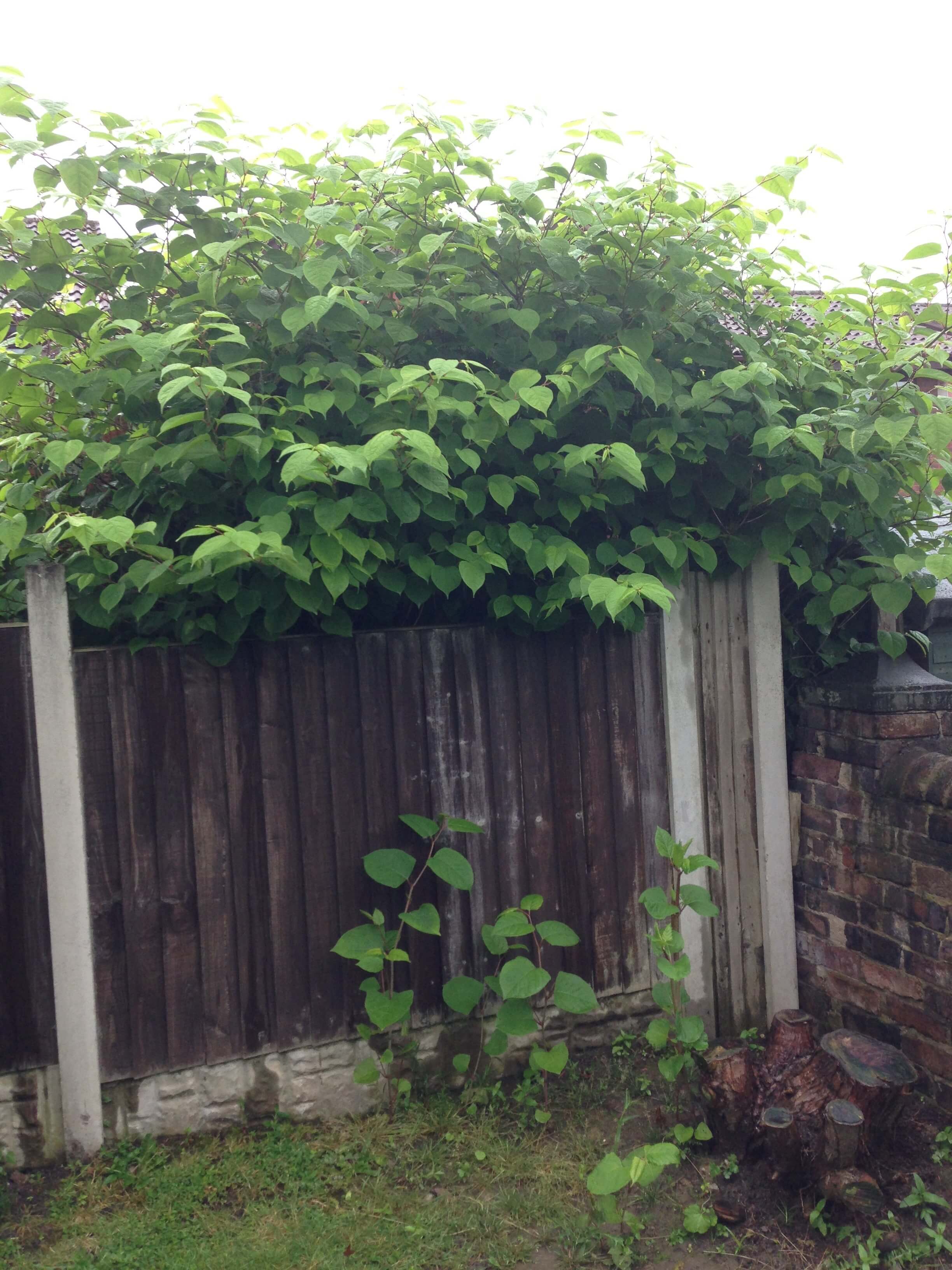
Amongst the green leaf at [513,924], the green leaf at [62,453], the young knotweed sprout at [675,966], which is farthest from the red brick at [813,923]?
the green leaf at [62,453]

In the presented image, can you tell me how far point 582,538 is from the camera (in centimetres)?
341

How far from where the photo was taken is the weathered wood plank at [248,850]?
293 cm

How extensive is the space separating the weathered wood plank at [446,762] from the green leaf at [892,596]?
4.82ft

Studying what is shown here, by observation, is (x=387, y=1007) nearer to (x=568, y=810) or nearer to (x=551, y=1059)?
(x=551, y=1059)

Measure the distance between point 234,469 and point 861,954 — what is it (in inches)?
106

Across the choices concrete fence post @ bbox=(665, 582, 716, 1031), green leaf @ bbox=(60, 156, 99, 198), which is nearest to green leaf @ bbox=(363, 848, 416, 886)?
concrete fence post @ bbox=(665, 582, 716, 1031)

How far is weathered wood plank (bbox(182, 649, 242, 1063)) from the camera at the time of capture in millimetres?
2887

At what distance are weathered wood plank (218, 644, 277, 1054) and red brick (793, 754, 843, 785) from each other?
2020 millimetres

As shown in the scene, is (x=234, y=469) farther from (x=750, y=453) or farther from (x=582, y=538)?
(x=750, y=453)

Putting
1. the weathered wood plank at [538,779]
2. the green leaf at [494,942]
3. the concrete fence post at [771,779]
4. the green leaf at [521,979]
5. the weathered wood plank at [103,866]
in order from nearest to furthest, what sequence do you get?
the weathered wood plank at [103,866] → the green leaf at [521,979] → the green leaf at [494,942] → the weathered wood plank at [538,779] → the concrete fence post at [771,779]

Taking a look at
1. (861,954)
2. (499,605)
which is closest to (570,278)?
(499,605)

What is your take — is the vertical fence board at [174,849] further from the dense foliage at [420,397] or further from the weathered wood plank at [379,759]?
the weathered wood plank at [379,759]

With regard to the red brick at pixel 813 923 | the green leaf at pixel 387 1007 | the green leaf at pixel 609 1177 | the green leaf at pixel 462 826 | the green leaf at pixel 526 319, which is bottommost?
the green leaf at pixel 609 1177

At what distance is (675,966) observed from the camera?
9.64 ft
